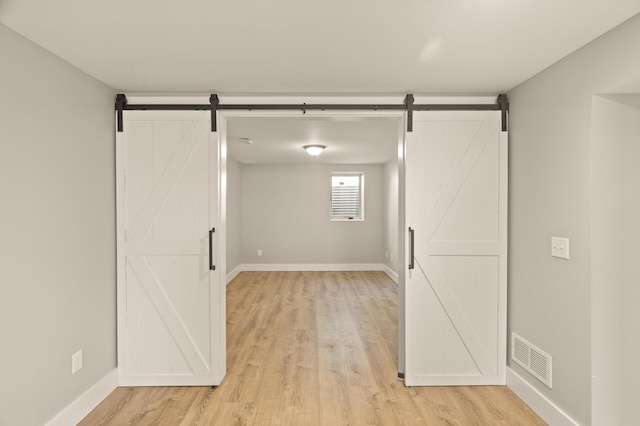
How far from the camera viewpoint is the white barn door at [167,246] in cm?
278

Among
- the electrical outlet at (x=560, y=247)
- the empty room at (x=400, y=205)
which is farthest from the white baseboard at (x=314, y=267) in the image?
the electrical outlet at (x=560, y=247)

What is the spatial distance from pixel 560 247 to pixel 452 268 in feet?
2.61

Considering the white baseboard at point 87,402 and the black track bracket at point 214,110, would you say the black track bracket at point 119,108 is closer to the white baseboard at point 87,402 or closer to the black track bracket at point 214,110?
the black track bracket at point 214,110

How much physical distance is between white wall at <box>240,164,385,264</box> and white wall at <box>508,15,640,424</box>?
5184 millimetres

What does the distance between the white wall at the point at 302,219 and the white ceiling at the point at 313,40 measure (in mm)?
5091

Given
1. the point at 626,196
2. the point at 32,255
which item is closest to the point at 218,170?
the point at 32,255

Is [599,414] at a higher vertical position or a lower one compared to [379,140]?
lower

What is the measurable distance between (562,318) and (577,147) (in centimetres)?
105

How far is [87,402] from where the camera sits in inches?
94.2

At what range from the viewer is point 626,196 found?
1976 mm

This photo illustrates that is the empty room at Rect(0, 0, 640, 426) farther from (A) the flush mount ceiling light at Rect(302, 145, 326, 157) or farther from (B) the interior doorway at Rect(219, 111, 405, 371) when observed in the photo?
(B) the interior doorway at Rect(219, 111, 405, 371)

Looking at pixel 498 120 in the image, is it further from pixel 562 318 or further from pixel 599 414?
pixel 599 414

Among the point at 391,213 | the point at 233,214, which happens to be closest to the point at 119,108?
the point at 233,214

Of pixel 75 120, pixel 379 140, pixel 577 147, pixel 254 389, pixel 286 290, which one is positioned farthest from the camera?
pixel 286 290
